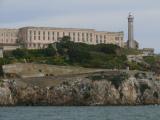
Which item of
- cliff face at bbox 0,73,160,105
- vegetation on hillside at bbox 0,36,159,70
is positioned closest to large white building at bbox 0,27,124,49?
vegetation on hillside at bbox 0,36,159,70

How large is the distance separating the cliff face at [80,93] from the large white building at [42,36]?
225 feet

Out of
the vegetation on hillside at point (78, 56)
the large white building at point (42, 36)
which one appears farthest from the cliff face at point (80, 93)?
the large white building at point (42, 36)

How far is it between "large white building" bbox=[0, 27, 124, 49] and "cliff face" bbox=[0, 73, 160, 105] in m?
68.7

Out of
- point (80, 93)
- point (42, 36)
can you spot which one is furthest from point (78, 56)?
point (42, 36)

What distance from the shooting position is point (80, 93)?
106m

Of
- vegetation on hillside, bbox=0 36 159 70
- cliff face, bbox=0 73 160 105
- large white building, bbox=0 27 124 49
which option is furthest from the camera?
large white building, bbox=0 27 124 49

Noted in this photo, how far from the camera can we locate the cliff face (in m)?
105

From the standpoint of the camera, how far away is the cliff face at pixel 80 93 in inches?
4146

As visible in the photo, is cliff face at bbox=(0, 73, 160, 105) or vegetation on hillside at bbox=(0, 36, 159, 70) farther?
vegetation on hillside at bbox=(0, 36, 159, 70)

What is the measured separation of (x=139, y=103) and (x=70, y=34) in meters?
75.7

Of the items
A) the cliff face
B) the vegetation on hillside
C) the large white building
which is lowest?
the cliff face

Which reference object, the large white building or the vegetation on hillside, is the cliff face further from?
the large white building

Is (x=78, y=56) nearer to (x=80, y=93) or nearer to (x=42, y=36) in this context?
(x=80, y=93)
